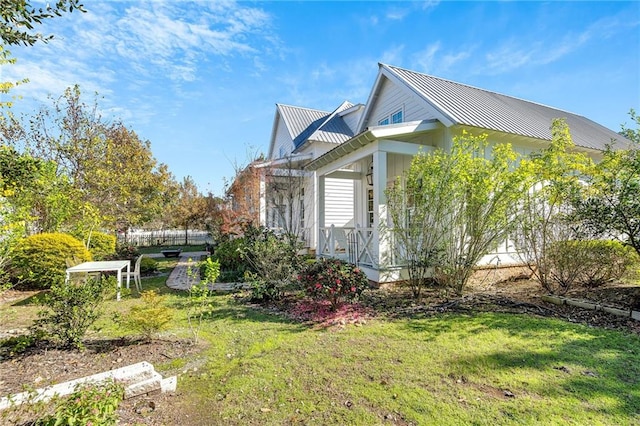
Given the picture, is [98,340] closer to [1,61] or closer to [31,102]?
[1,61]

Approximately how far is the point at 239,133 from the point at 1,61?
1218 cm

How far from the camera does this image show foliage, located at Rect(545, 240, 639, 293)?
6938mm

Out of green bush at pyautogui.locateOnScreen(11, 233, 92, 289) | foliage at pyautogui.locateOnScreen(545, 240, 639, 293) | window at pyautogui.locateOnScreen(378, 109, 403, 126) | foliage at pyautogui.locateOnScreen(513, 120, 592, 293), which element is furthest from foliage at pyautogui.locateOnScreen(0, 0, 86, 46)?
window at pyautogui.locateOnScreen(378, 109, 403, 126)

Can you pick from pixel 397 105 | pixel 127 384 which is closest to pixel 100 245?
pixel 127 384

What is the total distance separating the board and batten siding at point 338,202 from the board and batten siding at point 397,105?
3.23 m

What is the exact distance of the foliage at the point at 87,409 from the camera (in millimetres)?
2234

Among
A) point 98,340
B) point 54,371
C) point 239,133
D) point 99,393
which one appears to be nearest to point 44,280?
point 98,340

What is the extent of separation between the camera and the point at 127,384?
314 centimetres

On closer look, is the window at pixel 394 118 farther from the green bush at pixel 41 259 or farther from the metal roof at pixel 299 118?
the green bush at pixel 41 259

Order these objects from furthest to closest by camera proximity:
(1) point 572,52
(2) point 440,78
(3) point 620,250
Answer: (2) point 440,78 < (1) point 572,52 < (3) point 620,250

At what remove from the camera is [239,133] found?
624 inches

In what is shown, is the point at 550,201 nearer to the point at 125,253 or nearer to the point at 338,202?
the point at 338,202

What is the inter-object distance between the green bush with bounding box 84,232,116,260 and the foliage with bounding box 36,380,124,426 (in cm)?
1031

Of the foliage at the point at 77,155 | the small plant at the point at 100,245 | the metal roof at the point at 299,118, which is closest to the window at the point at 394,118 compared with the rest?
the metal roof at the point at 299,118
